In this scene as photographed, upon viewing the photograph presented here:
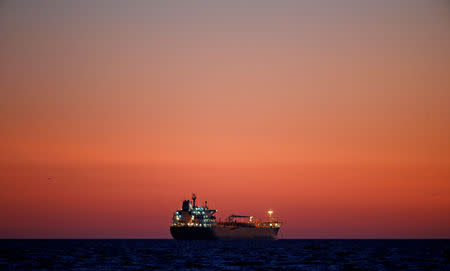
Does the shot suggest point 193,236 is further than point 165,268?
Yes

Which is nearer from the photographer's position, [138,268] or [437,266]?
[138,268]

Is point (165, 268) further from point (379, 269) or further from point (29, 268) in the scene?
point (379, 269)

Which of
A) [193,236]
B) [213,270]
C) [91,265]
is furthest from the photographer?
[193,236]

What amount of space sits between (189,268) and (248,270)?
8.45 meters

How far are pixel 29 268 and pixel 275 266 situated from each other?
3475cm

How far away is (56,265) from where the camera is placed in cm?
8306

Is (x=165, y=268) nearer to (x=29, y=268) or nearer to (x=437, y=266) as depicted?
(x=29, y=268)

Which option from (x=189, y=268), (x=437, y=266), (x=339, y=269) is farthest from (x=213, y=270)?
(x=437, y=266)

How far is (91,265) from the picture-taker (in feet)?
271

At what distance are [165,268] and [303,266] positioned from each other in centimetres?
2041

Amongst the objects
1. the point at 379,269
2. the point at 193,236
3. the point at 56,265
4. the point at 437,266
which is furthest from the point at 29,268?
the point at 193,236

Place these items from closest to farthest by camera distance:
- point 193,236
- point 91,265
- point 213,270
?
point 213,270 < point 91,265 < point 193,236

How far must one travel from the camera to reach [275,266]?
8325cm

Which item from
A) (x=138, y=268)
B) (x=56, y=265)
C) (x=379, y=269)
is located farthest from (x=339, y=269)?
(x=56, y=265)
